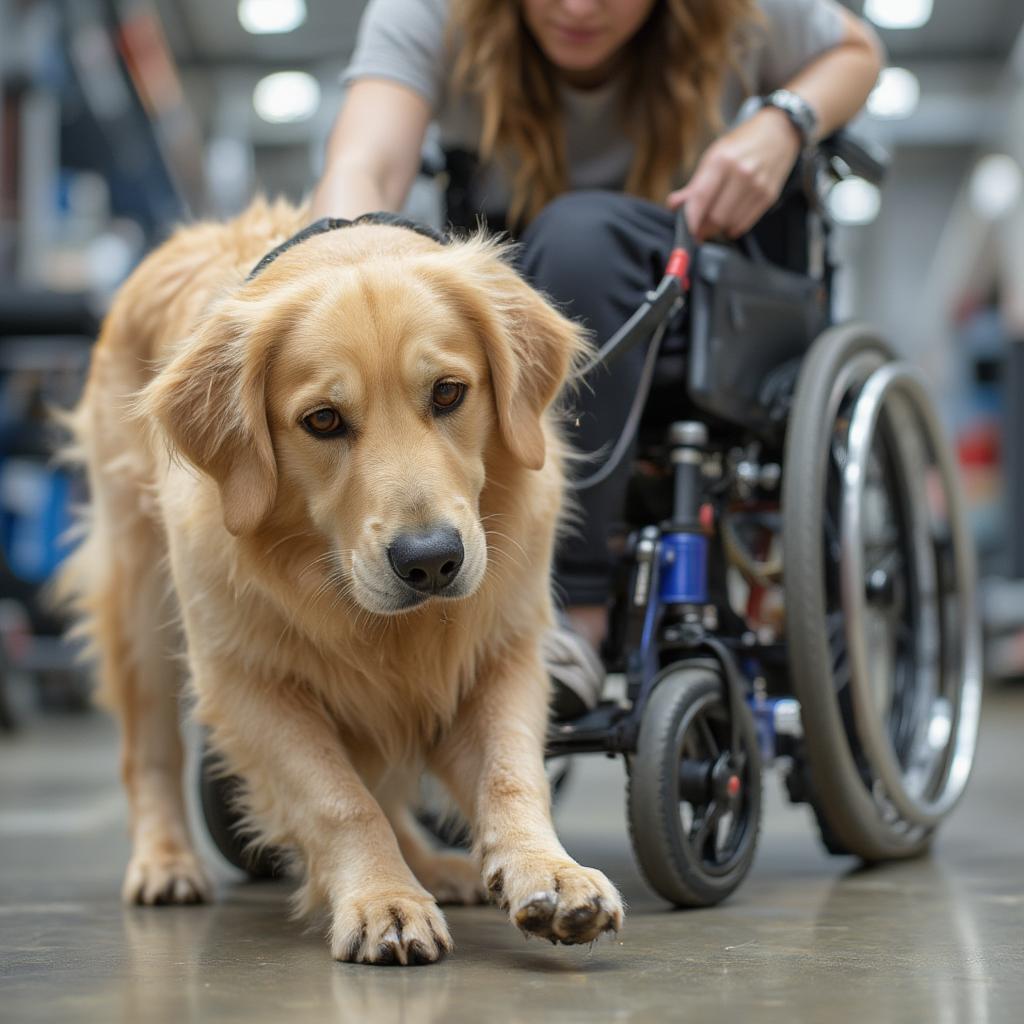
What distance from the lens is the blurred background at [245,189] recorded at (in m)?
7.19

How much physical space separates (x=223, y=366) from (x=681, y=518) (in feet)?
2.47

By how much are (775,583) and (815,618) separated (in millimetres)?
449

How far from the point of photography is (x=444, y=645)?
7.02ft

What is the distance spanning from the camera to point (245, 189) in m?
17.3

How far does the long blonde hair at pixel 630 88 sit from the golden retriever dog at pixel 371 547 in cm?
51

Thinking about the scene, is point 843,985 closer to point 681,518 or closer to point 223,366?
point 681,518

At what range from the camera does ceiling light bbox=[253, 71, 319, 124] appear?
1455 cm

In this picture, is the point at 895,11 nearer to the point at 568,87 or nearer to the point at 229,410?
the point at 568,87

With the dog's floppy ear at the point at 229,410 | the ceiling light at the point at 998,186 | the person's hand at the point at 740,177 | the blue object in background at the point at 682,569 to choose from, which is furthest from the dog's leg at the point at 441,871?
the ceiling light at the point at 998,186

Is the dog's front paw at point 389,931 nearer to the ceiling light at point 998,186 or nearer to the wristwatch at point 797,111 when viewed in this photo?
the wristwatch at point 797,111

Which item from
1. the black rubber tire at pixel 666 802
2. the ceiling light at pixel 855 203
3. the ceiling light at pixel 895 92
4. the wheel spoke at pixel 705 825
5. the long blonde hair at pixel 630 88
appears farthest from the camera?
the ceiling light at pixel 855 203

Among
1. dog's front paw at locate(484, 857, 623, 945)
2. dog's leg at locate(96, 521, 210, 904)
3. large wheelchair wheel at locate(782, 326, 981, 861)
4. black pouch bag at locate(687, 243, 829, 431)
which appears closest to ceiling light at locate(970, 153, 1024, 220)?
large wheelchair wheel at locate(782, 326, 981, 861)

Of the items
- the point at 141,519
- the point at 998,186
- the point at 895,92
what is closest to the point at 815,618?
the point at 141,519

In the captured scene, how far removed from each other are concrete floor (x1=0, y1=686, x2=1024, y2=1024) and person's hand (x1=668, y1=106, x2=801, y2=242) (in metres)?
1.06
